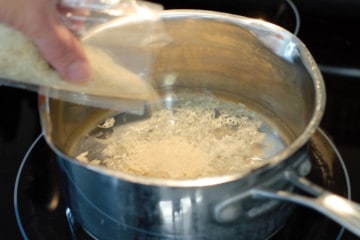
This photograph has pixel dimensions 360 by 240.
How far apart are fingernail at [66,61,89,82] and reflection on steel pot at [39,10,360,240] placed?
4 cm

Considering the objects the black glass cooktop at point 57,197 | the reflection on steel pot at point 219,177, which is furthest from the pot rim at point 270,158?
the black glass cooktop at point 57,197

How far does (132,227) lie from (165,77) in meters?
0.33

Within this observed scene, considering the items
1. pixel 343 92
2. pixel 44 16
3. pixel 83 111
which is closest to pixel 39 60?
pixel 44 16

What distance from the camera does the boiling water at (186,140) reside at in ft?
2.20

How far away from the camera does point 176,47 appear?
0.77 meters

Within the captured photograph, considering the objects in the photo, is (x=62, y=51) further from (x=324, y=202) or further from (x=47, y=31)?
(x=324, y=202)

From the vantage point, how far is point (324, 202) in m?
0.48

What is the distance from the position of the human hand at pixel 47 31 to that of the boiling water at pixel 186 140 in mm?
160

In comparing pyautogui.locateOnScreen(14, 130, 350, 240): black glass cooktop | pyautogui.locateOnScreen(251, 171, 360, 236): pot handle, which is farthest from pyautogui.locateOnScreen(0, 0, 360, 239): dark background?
pyautogui.locateOnScreen(251, 171, 360, 236): pot handle

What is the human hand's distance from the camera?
527 millimetres

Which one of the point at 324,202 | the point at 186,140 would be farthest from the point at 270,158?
the point at 186,140

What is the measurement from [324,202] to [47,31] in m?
0.31

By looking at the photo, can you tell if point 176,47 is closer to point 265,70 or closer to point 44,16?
point 265,70

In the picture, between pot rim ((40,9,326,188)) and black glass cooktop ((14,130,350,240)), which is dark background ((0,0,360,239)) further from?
pot rim ((40,9,326,188))
